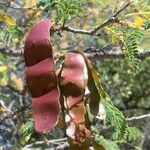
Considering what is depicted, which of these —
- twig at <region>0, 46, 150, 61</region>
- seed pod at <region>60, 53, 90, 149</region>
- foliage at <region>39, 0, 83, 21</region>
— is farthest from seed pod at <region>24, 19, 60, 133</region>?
twig at <region>0, 46, 150, 61</region>

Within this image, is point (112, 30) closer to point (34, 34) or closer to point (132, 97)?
point (34, 34)

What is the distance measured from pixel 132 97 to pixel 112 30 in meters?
6.14

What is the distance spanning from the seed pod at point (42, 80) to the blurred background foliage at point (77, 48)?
0.28m

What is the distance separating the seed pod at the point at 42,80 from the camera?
3.74 ft

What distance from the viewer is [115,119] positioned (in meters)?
1.38

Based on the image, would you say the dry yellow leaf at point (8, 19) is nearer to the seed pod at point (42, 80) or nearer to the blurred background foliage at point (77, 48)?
the blurred background foliage at point (77, 48)

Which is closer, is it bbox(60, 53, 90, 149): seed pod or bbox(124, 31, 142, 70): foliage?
bbox(60, 53, 90, 149): seed pod

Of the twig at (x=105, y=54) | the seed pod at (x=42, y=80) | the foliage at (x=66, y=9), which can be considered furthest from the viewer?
the twig at (x=105, y=54)

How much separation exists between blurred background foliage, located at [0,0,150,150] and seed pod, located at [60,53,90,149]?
291mm

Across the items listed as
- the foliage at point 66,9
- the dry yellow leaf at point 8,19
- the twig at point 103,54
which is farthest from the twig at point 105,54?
the foliage at point 66,9

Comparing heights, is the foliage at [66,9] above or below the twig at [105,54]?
above

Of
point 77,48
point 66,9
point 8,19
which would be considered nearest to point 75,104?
point 66,9

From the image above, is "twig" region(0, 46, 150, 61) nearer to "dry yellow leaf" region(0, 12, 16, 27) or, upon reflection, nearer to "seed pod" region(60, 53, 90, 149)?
"dry yellow leaf" region(0, 12, 16, 27)

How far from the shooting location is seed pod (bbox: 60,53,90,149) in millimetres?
1207
